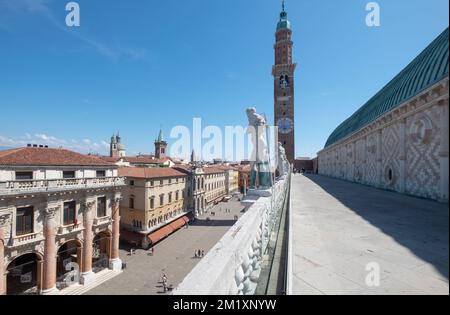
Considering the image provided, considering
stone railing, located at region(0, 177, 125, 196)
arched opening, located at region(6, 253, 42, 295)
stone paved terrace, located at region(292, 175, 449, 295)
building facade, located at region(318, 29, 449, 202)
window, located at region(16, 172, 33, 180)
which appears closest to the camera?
stone paved terrace, located at region(292, 175, 449, 295)

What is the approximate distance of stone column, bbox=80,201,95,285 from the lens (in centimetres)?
1773

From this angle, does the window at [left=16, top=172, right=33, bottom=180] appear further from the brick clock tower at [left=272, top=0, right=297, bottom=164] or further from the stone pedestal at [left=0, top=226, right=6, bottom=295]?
the brick clock tower at [left=272, top=0, right=297, bottom=164]

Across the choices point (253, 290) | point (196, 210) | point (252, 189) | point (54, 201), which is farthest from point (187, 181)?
point (253, 290)

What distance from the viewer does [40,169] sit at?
15.7m

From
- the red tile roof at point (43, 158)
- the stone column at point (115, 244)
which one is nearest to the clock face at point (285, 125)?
the stone column at point (115, 244)

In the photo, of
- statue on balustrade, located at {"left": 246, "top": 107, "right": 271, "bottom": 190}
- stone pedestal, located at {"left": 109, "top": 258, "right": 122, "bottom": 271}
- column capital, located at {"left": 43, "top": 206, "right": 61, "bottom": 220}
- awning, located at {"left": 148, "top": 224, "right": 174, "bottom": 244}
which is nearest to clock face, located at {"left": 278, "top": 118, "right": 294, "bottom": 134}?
awning, located at {"left": 148, "top": 224, "right": 174, "bottom": 244}

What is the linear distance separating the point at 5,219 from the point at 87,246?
624 centimetres

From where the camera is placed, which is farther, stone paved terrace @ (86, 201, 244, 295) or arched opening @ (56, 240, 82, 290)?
stone paved terrace @ (86, 201, 244, 295)

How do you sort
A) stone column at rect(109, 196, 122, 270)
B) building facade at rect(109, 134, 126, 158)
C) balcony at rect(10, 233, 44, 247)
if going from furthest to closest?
building facade at rect(109, 134, 126, 158), stone column at rect(109, 196, 122, 270), balcony at rect(10, 233, 44, 247)

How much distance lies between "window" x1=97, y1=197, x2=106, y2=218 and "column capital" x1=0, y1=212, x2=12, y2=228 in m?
6.49

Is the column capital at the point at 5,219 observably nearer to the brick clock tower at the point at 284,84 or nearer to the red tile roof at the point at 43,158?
the red tile roof at the point at 43,158

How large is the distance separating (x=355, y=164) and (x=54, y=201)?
84.1 feet

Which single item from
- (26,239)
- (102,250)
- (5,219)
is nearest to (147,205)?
(102,250)
